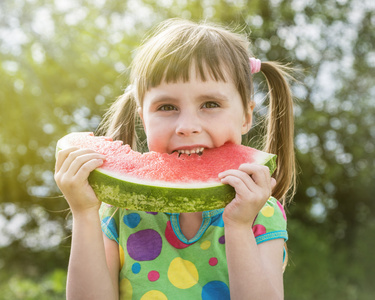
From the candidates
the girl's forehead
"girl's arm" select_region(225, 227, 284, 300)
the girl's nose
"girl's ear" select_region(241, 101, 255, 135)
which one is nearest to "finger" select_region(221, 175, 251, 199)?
"girl's arm" select_region(225, 227, 284, 300)

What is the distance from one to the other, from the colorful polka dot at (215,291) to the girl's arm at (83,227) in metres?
0.45

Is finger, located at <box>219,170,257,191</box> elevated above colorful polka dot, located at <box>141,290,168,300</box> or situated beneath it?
elevated above

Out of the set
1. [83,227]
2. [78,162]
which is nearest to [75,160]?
[78,162]

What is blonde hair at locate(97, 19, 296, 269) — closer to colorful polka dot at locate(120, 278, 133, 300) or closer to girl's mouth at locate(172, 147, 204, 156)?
girl's mouth at locate(172, 147, 204, 156)

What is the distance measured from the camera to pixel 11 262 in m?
8.49

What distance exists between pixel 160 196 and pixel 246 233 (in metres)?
0.41

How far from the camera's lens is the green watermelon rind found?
1948 millimetres

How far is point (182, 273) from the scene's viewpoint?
2246 millimetres

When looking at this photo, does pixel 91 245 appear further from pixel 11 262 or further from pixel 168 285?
pixel 11 262

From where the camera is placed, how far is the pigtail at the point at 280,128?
2896 millimetres

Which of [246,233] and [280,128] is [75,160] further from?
[280,128]

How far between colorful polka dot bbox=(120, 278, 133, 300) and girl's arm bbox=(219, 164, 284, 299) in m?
0.52

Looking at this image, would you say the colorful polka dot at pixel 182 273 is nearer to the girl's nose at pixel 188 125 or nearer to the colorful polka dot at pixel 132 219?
the colorful polka dot at pixel 132 219

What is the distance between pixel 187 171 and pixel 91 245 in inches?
21.1
